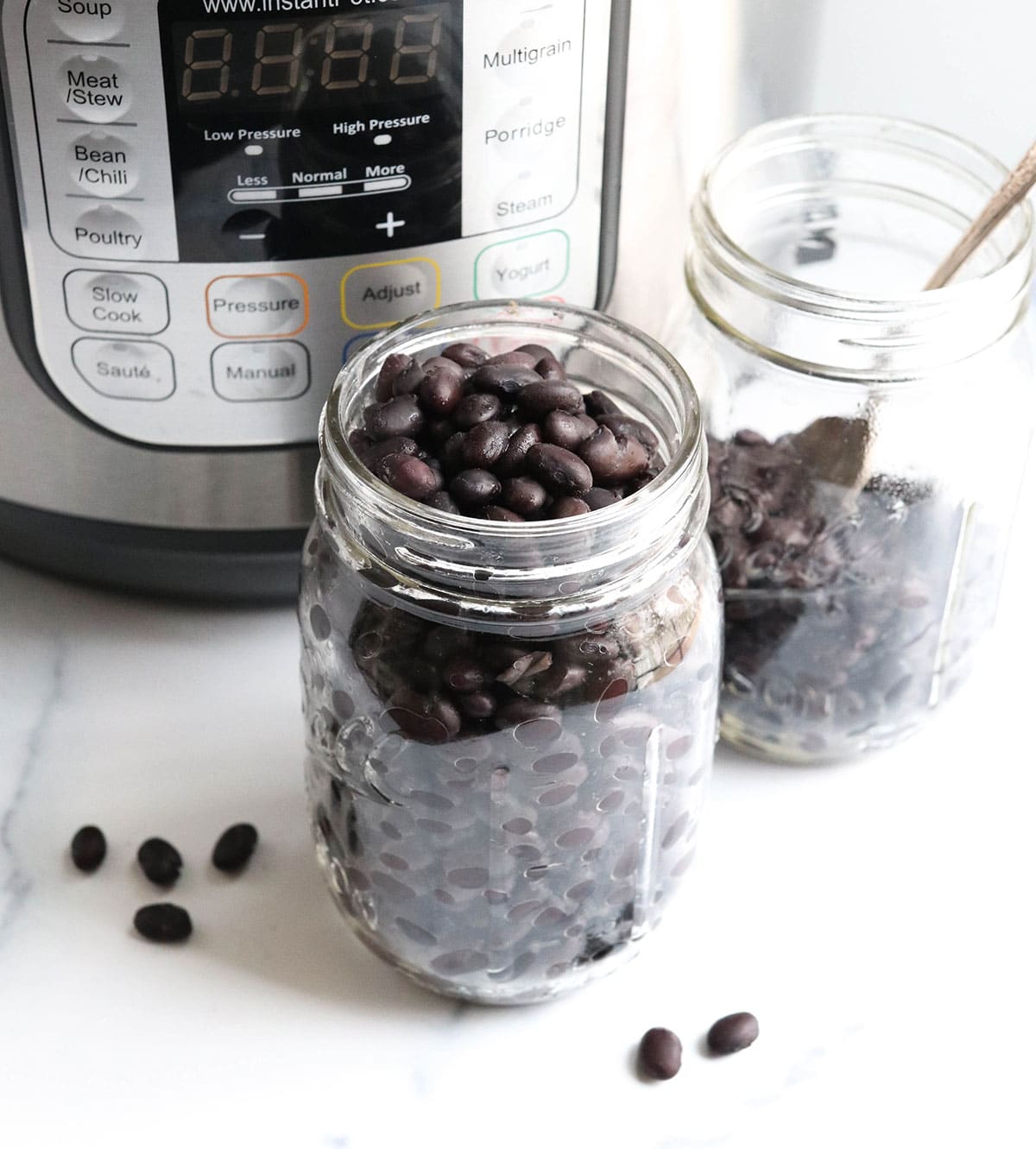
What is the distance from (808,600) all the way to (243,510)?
27 cm

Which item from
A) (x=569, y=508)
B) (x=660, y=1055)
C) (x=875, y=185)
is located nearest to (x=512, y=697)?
(x=569, y=508)

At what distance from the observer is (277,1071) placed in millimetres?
656

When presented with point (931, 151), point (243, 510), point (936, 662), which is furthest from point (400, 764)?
point (931, 151)

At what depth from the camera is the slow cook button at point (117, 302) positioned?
0.67 m

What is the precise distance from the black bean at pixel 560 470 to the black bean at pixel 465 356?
3.0 inches

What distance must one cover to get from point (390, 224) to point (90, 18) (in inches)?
5.8

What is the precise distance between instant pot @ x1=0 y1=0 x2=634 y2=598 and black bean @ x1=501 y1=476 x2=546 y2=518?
0.16m

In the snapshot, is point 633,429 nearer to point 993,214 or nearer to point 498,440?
point 498,440

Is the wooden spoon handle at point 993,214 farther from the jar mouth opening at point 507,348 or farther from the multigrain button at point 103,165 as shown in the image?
the multigrain button at point 103,165

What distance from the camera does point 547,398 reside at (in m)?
0.60

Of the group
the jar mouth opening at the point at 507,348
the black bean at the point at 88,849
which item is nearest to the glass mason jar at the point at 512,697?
the jar mouth opening at the point at 507,348

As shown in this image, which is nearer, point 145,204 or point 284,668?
point 145,204

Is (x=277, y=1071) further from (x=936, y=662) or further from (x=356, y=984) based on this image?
(x=936, y=662)

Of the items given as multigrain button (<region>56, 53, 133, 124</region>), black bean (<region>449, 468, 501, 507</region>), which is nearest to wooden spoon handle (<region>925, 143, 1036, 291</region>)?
black bean (<region>449, 468, 501, 507</region>)
